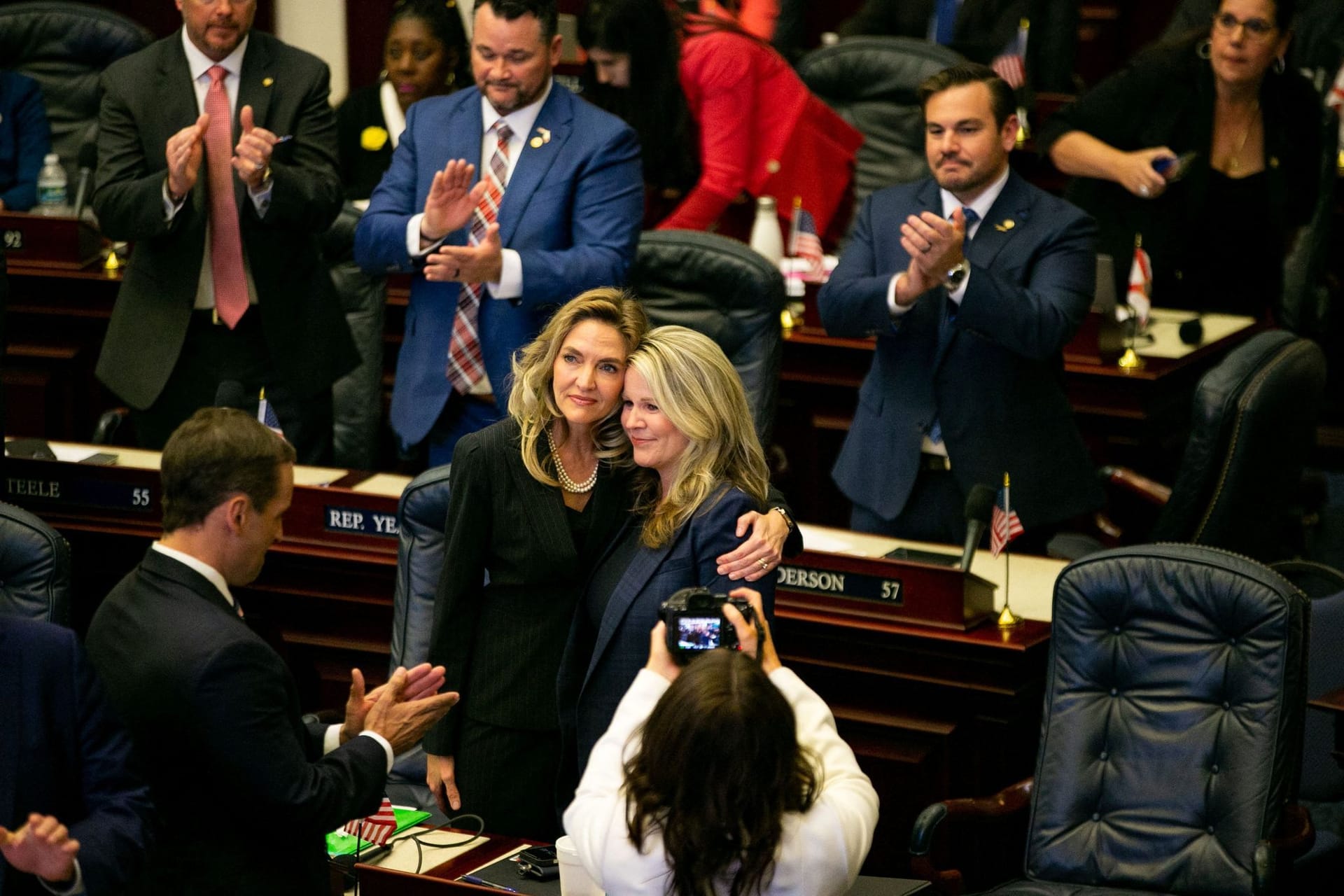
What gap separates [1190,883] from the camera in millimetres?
3371

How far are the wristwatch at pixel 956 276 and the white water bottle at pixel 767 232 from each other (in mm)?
1691

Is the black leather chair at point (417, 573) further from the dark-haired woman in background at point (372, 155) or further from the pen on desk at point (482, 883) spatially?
the dark-haired woman in background at point (372, 155)

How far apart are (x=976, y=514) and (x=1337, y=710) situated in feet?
2.49

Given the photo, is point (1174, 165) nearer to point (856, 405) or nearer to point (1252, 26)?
point (1252, 26)

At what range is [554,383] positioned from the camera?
10.5 feet

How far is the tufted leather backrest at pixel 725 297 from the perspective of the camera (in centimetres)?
455

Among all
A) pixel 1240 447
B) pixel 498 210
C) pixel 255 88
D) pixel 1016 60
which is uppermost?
pixel 1016 60

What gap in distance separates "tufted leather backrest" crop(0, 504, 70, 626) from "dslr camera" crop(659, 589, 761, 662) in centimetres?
145

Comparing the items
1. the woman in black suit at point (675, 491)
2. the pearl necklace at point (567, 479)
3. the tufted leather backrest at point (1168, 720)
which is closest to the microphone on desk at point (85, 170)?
the pearl necklace at point (567, 479)

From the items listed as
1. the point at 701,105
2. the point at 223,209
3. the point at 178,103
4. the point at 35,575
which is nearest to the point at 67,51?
the point at 701,105

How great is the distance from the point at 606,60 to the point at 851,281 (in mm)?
1873

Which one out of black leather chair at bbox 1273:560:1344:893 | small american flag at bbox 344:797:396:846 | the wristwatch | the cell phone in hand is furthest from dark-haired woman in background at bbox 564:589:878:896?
the cell phone in hand

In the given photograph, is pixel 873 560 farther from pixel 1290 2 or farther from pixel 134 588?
pixel 1290 2

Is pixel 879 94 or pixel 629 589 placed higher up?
pixel 879 94
